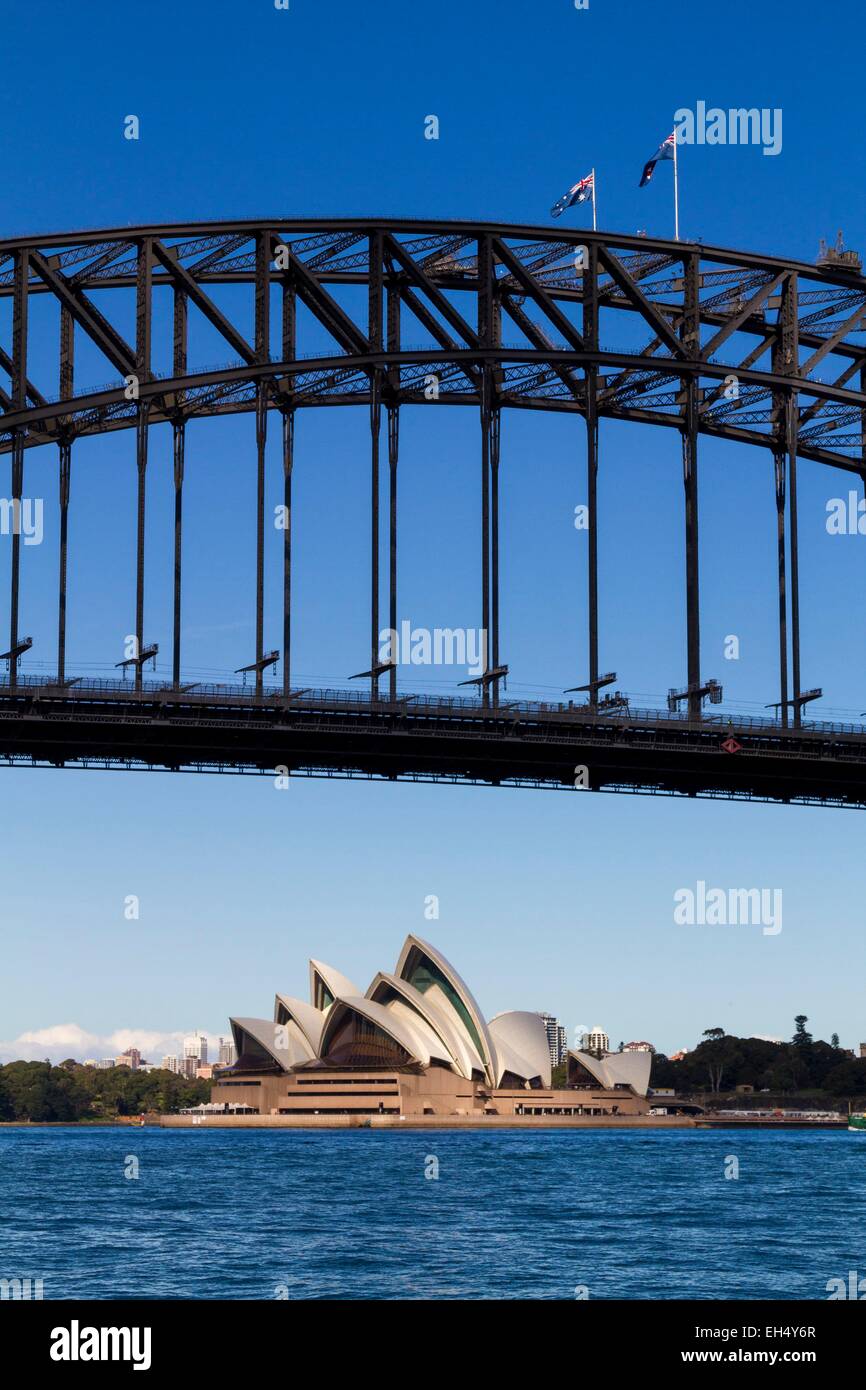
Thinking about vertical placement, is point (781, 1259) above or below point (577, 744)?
below

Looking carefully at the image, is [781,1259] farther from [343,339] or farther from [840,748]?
[343,339]

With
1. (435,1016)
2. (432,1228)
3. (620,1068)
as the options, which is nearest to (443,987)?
(435,1016)

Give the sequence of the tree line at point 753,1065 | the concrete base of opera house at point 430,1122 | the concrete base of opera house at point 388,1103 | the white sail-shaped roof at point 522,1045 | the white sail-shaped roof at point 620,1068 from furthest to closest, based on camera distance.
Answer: the tree line at point 753,1065 → the white sail-shaped roof at point 620,1068 → the white sail-shaped roof at point 522,1045 → the concrete base of opera house at point 388,1103 → the concrete base of opera house at point 430,1122

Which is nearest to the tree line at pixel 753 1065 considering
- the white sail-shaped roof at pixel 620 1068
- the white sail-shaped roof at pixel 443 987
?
the white sail-shaped roof at pixel 620 1068

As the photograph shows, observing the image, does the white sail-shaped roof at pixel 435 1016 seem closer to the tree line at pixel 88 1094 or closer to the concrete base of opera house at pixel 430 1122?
the concrete base of opera house at pixel 430 1122

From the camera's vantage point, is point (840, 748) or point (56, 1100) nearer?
point (840, 748)
